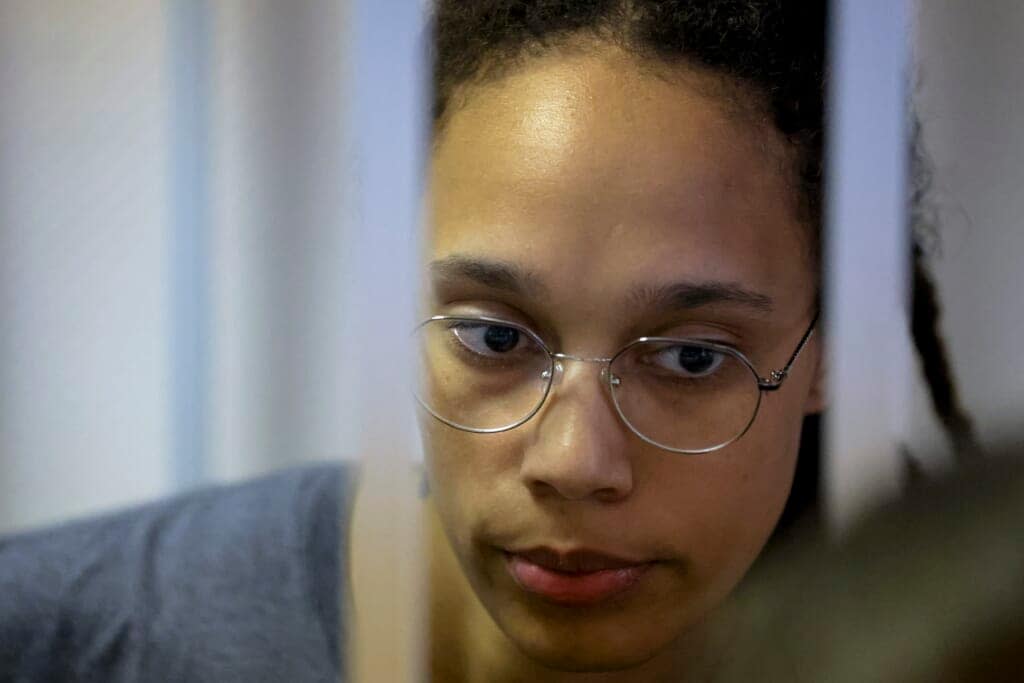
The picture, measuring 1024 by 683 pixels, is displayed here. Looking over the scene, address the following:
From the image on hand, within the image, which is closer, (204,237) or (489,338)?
(489,338)

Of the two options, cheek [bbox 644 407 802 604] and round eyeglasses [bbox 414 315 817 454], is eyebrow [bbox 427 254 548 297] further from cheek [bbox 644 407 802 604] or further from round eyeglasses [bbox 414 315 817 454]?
cheek [bbox 644 407 802 604]

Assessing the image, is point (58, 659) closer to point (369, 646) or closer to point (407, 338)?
point (369, 646)

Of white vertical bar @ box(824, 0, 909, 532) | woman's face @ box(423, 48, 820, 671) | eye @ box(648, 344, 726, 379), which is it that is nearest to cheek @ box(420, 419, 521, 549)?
woman's face @ box(423, 48, 820, 671)

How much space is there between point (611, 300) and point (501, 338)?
74 mm

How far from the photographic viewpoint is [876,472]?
0.59 m

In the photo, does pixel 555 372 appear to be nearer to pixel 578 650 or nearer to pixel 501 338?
pixel 501 338

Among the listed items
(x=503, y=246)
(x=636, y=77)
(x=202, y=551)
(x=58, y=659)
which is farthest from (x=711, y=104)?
(x=58, y=659)

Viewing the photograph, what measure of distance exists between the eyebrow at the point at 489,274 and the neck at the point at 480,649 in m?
0.14

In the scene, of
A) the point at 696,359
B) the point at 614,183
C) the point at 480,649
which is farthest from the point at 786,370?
the point at 480,649

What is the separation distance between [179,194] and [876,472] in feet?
1.78

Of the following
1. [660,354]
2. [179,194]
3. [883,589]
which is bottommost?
[883,589]

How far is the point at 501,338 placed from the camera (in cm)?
59

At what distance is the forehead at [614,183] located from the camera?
569 mm

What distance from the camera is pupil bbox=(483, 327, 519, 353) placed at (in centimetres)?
59
